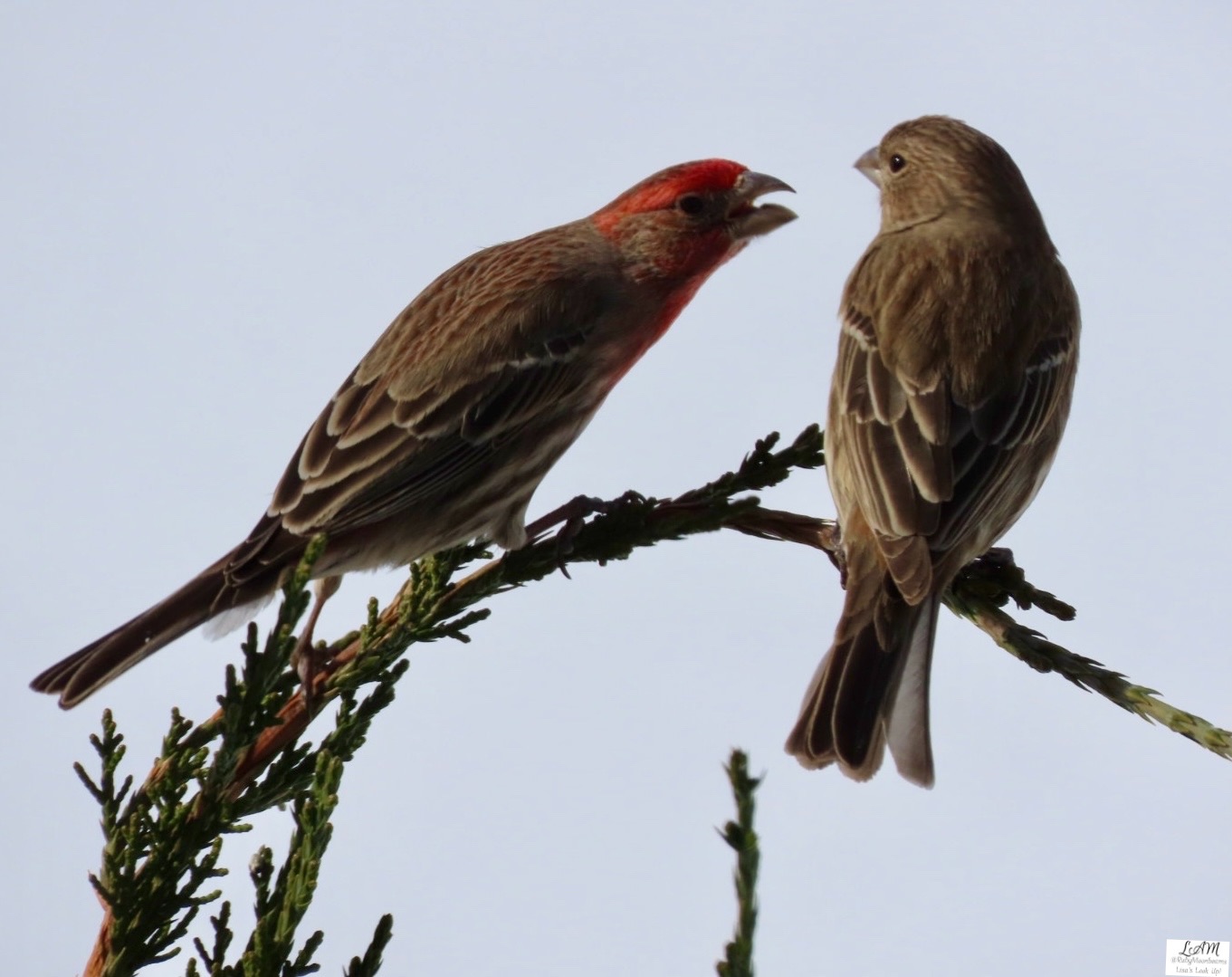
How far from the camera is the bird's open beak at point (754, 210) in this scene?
6.02m

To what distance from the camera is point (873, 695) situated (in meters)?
4.18

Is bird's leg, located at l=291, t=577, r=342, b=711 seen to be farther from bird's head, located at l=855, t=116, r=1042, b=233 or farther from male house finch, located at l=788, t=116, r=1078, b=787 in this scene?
bird's head, located at l=855, t=116, r=1042, b=233

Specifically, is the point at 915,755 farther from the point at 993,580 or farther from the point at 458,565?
the point at 458,565

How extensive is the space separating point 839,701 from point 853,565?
1.66 ft

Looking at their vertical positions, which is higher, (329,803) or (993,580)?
(993,580)

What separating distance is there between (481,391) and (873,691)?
194cm

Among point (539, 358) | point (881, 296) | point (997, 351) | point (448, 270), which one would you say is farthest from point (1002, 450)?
point (448, 270)

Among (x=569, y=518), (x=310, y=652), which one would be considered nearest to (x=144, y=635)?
(x=310, y=652)

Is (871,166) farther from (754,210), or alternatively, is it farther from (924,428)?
(924,428)

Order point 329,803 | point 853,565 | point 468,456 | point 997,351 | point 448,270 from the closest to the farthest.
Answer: point 329,803, point 853,565, point 997,351, point 468,456, point 448,270

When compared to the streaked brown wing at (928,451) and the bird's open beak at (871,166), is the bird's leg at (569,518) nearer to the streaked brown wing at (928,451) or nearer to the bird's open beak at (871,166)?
the streaked brown wing at (928,451)

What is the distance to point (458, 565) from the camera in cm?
463

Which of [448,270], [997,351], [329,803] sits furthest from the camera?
[448,270]

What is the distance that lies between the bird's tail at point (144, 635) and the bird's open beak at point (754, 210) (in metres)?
2.78
